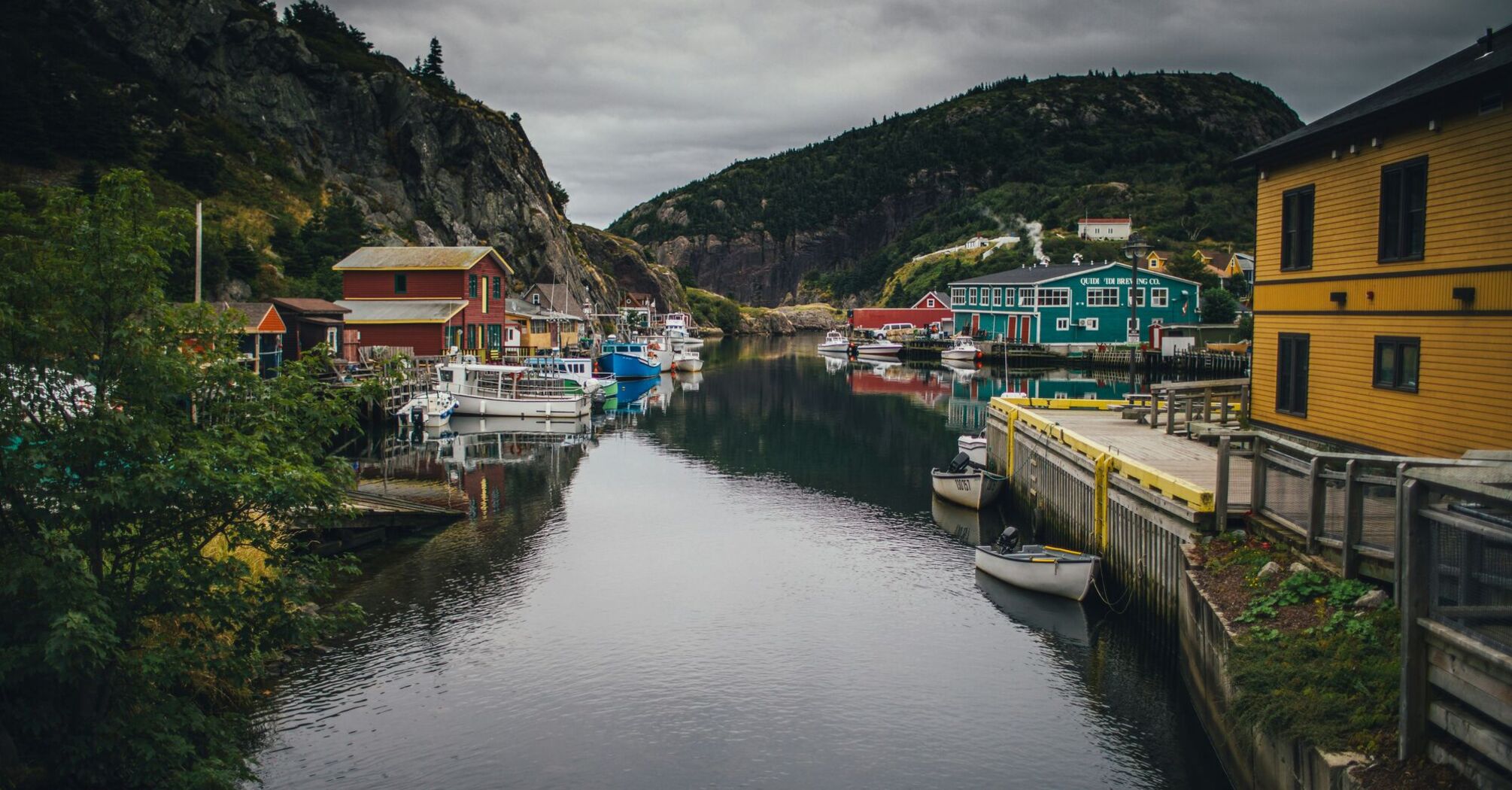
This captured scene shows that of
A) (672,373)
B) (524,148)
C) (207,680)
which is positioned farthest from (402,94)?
(207,680)

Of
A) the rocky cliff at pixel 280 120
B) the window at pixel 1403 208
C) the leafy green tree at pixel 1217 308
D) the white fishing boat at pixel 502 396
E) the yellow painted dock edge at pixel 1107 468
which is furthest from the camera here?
the leafy green tree at pixel 1217 308

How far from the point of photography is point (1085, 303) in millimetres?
103188

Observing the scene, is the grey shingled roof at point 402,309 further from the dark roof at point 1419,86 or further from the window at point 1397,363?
the window at point 1397,363

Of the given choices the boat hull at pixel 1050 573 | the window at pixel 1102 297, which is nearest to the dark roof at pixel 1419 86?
the boat hull at pixel 1050 573

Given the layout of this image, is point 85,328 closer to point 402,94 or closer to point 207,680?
point 207,680

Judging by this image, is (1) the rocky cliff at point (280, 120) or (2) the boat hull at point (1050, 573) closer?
(2) the boat hull at point (1050, 573)

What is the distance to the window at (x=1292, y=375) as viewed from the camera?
25.6 meters

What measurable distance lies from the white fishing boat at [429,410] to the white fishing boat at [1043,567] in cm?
3727

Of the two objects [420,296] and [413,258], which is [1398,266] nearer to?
[420,296]

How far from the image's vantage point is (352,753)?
54.8 feet

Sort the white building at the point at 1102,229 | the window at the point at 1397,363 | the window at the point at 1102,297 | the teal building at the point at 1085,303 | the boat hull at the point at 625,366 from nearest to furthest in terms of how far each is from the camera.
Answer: the window at the point at 1397,363
the boat hull at the point at 625,366
the teal building at the point at 1085,303
the window at the point at 1102,297
the white building at the point at 1102,229

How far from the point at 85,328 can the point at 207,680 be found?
24.8 feet

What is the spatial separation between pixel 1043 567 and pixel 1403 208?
11.0 metres

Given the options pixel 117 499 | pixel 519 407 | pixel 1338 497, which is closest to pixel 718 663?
pixel 1338 497
